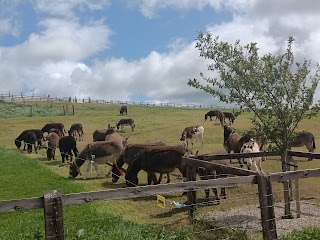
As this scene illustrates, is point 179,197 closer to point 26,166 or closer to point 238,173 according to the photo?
point 238,173

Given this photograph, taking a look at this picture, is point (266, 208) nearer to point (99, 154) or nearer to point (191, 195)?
point (191, 195)

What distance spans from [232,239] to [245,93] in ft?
14.6

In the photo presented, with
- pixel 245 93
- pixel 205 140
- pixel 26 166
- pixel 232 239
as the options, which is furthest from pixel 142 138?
pixel 232 239

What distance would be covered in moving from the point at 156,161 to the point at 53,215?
10.1 meters

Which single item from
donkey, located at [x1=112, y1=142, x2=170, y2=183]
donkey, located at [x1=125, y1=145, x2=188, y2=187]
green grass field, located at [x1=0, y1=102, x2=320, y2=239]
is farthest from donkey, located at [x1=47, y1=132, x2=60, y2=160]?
donkey, located at [x1=125, y1=145, x2=188, y2=187]

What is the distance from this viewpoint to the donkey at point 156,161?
16141 millimetres

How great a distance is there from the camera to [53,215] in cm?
633

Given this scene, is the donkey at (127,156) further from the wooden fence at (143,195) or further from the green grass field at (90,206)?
the wooden fence at (143,195)

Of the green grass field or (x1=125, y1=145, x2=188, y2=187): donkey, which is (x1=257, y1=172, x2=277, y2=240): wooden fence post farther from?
(x1=125, y1=145, x2=188, y2=187): donkey

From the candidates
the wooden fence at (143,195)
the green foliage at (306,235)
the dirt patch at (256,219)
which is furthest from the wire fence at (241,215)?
the wooden fence at (143,195)

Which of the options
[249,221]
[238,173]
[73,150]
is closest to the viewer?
[238,173]

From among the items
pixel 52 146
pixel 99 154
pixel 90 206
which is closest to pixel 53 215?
pixel 90 206

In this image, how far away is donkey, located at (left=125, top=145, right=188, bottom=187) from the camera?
16141 millimetres

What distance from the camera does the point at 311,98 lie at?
38.0ft
